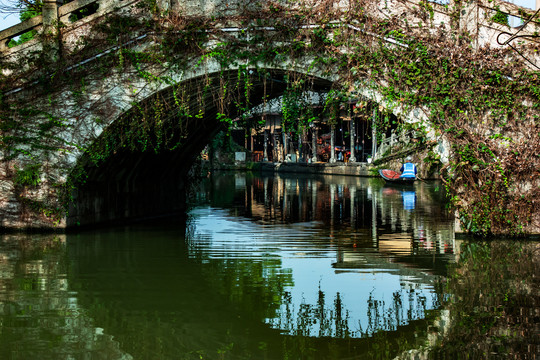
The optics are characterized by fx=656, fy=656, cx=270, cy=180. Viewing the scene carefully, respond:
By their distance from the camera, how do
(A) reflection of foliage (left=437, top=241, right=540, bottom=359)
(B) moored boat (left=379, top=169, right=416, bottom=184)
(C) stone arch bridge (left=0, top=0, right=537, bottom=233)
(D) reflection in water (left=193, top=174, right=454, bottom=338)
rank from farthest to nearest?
(B) moored boat (left=379, top=169, right=416, bottom=184) < (C) stone arch bridge (left=0, top=0, right=537, bottom=233) < (D) reflection in water (left=193, top=174, right=454, bottom=338) < (A) reflection of foliage (left=437, top=241, right=540, bottom=359)

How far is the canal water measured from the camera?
5.24 metres

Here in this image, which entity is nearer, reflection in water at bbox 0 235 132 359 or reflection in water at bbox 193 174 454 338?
reflection in water at bbox 0 235 132 359

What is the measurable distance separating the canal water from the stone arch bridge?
143 centimetres

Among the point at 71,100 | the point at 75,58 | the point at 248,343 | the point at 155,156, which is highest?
the point at 75,58

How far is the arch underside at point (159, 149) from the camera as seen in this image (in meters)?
11.7

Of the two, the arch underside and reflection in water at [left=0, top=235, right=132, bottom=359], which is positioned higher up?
the arch underside

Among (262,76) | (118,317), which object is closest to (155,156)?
(262,76)

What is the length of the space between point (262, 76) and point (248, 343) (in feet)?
22.4

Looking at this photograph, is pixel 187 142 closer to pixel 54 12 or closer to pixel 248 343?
pixel 54 12

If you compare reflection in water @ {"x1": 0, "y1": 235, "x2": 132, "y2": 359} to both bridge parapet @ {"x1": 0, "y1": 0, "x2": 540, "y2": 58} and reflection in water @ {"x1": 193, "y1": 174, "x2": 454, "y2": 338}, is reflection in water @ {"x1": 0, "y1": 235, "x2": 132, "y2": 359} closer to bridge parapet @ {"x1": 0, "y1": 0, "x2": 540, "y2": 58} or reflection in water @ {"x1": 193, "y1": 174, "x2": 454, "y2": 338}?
reflection in water @ {"x1": 193, "y1": 174, "x2": 454, "y2": 338}

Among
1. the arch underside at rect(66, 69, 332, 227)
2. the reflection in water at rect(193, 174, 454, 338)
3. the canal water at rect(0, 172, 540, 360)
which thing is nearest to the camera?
the canal water at rect(0, 172, 540, 360)

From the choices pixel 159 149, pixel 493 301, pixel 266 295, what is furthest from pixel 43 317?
pixel 159 149

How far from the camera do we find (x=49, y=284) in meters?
7.53

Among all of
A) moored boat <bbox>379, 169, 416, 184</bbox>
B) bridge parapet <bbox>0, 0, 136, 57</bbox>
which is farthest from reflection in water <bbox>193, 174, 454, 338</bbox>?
moored boat <bbox>379, 169, 416, 184</bbox>
